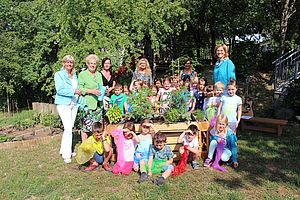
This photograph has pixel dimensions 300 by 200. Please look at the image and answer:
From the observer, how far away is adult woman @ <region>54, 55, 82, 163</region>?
4.39 metres

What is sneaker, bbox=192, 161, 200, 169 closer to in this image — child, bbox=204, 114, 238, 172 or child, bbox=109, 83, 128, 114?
child, bbox=204, 114, 238, 172

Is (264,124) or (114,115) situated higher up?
(114,115)

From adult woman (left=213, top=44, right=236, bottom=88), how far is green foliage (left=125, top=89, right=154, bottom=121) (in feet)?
4.19

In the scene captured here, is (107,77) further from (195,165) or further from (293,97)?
(293,97)

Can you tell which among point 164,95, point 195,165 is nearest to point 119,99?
point 164,95

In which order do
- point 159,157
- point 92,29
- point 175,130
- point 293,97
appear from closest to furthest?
point 159,157
point 175,130
point 92,29
point 293,97

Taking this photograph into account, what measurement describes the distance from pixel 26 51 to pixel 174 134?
6.33m

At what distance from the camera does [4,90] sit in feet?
30.2

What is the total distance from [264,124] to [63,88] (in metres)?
4.45

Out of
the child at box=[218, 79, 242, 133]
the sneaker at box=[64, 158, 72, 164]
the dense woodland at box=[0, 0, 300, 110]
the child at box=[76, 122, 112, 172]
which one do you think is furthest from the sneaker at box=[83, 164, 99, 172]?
the dense woodland at box=[0, 0, 300, 110]

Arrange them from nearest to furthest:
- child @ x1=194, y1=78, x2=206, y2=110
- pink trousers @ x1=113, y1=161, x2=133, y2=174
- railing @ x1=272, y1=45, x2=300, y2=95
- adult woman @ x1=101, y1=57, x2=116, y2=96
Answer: pink trousers @ x1=113, y1=161, x2=133, y2=174 → adult woman @ x1=101, y1=57, x2=116, y2=96 → child @ x1=194, y1=78, x2=206, y2=110 → railing @ x1=272, y1=45, x2=300, y2=95

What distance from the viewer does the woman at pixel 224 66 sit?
15.0 feet

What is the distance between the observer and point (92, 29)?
20.6 ft

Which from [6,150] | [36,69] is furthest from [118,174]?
[36,69]
